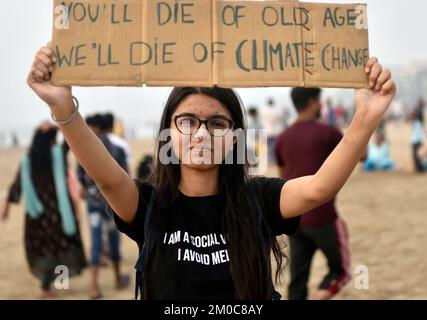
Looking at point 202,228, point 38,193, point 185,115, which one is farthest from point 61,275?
point 38,193

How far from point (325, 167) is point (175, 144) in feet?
1.84

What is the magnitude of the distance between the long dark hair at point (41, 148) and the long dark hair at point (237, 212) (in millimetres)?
3929

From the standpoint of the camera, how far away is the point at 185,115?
218 cm

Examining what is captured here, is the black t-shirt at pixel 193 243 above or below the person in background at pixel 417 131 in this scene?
below

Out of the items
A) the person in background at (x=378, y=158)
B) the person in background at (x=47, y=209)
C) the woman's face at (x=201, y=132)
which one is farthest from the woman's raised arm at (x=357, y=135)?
the person in background at (x=378, y=158)

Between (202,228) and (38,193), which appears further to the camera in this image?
(38,193)

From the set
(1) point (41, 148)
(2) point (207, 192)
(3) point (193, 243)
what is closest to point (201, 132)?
(2) point (207, 192)

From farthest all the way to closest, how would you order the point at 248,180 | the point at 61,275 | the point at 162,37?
the point at 61,275, the point at 248,180, the point at 162,37

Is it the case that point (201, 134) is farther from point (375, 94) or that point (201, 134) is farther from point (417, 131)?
point (417, 131)

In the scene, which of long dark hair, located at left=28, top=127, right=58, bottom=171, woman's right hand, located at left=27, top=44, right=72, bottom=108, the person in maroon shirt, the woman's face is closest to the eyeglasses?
the woman's face

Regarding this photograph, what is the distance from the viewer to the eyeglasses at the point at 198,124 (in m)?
2.16

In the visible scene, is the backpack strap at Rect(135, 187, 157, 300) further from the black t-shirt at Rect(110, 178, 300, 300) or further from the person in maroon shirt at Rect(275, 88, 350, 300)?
the person in maroon shirt at Rect(275, 88, 350, 300)

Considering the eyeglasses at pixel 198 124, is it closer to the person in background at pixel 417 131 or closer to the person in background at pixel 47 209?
the person in background at pixel 47 209
